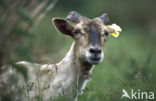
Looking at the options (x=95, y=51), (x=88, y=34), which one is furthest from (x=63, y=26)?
(x=95, y=51)

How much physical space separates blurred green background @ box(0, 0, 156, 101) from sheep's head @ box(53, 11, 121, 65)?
0.51m

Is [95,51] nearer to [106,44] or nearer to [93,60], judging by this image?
[93,60]

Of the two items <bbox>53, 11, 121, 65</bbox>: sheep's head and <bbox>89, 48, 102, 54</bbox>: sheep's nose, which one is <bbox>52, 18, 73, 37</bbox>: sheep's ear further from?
<bbox>89, 48, 102, 54</bbox>: sheep's nose

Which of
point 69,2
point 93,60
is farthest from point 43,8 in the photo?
point 69,2

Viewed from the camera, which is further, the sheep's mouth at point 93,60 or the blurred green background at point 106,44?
the sheep's mouth at point 93,60

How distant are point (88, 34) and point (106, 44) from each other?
37.5 feet

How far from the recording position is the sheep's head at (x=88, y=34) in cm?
841

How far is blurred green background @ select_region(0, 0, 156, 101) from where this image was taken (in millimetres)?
8054

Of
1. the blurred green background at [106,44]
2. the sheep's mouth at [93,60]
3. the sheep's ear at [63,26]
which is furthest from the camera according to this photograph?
the sheep's ear at [63,26]

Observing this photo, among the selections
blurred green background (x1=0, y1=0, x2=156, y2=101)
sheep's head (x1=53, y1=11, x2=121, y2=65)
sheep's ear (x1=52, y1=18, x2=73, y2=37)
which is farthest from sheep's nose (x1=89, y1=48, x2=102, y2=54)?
sheep's ear (x1=52, y1=18, x2=73, y2=37)

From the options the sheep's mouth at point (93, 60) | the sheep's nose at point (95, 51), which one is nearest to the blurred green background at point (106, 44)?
the sheep's mouth at point (93, 60)

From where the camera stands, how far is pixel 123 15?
2848 cm

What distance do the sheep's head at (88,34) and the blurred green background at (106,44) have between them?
514 mm

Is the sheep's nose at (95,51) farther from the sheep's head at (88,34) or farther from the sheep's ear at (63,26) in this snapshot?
the sheep's ear at (63,26)
